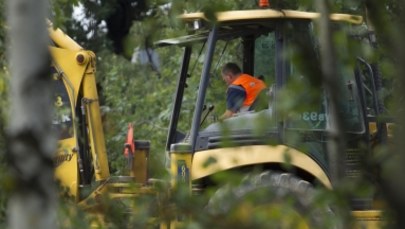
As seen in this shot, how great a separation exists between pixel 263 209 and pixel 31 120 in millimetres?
843

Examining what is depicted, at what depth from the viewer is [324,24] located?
2.38 metres

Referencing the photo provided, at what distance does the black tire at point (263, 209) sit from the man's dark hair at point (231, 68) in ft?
17.8

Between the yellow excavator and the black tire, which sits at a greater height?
the yellow excavator

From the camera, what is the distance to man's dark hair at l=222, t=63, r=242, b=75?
872cm

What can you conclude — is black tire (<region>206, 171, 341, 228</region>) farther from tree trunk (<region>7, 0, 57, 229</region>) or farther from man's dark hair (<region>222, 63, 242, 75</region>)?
man's dark hair (<region>222, 63, 242, 75</region>)

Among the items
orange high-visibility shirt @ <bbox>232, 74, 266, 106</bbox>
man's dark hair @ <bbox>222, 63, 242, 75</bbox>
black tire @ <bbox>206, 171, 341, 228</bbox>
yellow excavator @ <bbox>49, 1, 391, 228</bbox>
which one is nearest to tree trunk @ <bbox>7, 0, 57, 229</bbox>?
black tire @ <bbox>206, 171, 341, 228</bbox>

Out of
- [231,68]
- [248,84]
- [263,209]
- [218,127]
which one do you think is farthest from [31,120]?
[231,68]

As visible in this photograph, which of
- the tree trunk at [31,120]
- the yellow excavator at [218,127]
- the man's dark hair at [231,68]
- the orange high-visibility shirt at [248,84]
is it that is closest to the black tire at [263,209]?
the yellow excavator at [218,127]

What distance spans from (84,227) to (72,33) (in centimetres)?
1907

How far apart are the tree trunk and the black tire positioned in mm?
565

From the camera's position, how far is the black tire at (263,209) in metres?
2.67

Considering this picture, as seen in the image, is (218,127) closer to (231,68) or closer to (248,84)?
(248,84)

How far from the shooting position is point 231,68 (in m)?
8.81

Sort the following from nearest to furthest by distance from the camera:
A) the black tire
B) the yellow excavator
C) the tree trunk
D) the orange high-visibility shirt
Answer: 1. the tree trunk
2. the black tire
3. the yellow excavator
4. the orange high-visibility shirt
